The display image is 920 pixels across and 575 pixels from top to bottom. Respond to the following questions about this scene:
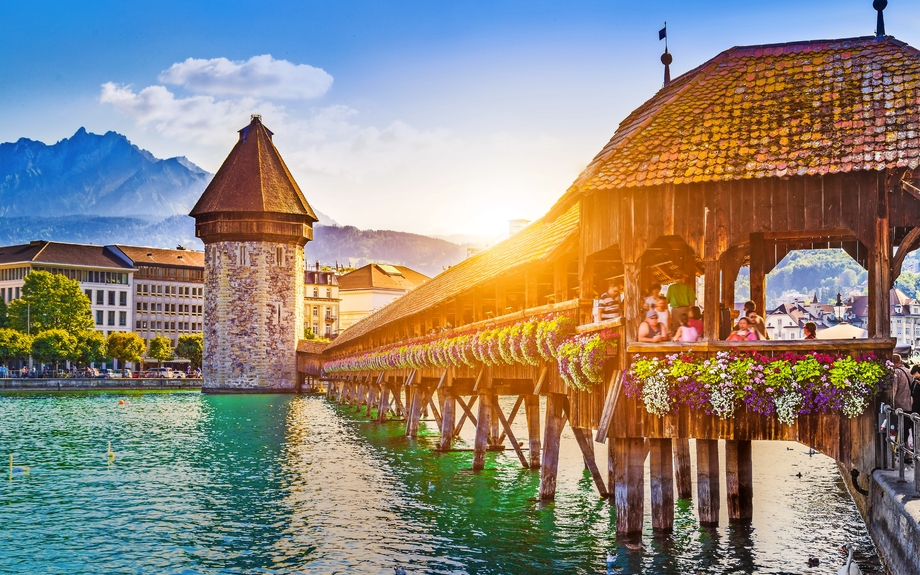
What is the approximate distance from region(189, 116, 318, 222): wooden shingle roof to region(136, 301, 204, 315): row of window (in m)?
36.7

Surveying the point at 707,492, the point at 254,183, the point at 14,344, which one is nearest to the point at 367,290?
the point at 14,344

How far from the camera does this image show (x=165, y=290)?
353 ft

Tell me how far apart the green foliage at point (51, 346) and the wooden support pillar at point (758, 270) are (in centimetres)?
7142

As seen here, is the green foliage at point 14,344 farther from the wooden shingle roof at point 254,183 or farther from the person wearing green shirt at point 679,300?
the person wearing green shirt at point 679,300

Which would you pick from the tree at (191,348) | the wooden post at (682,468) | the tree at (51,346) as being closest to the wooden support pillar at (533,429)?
the wooden post at (682,468)

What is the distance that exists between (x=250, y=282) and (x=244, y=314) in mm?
2057

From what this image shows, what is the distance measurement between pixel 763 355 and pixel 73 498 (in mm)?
13495

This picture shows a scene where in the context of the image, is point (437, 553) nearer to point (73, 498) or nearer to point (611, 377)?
point (611, 377)

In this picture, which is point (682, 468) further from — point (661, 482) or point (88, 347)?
point (88, 347)

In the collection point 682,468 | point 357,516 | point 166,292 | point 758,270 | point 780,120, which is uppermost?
point 166,292

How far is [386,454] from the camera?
27438 millimetres

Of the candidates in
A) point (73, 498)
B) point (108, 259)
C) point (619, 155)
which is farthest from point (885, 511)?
point (108, 259)

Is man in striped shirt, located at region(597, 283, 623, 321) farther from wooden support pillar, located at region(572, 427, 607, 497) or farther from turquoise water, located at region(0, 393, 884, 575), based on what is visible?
wooden support pillar, located at region(572, 427, 607, 497)

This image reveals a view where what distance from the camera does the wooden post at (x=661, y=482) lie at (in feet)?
44.5
